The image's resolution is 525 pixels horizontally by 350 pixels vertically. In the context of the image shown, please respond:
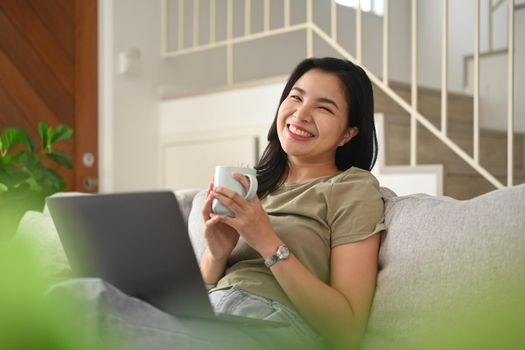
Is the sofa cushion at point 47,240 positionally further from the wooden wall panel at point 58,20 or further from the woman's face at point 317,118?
the wooden wall panel at point 58,20

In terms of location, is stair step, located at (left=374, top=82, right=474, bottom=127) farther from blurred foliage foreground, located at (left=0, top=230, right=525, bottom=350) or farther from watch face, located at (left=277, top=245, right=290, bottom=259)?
blurred foliage foreground, located at (left=0, top=230, right=525, bottom=350)

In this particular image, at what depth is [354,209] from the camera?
132cm

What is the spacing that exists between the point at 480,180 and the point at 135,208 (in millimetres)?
2095

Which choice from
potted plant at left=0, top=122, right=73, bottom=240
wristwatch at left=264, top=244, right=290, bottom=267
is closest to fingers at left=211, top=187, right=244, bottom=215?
wristwatch at left=264, top=244, right=290, bottom=267

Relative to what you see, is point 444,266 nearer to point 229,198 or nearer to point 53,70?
point 229,198

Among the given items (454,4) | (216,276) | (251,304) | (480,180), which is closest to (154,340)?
(251,304)

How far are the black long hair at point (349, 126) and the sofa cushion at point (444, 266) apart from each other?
0.25 m

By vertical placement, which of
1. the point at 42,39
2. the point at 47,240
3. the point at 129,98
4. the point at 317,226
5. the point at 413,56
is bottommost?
the point at 47,240

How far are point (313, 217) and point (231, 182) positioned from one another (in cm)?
23

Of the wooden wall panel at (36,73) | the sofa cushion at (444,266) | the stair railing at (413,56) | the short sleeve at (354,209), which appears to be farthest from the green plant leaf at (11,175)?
the sofa cushion at (444,266)

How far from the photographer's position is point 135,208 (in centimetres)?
101

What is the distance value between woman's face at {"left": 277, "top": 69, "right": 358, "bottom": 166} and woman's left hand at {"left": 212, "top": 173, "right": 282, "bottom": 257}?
30 cm

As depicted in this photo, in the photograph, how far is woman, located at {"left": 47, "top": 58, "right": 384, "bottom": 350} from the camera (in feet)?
3.98

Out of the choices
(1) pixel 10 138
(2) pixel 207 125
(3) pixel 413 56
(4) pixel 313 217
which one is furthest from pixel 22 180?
(4) pixel 313 217
